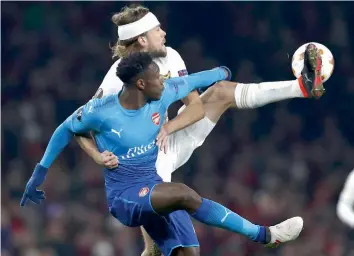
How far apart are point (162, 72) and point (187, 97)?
0.29 m

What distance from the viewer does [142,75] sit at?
300 inches

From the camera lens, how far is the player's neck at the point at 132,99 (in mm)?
7660

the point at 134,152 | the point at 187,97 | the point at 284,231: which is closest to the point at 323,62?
the point at 187,97

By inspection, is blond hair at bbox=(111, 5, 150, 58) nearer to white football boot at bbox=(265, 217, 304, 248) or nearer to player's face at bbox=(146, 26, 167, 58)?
player's face at bbox=(146, 26, 167, 58)

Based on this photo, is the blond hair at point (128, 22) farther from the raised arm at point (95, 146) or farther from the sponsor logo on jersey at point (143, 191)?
the sponsor logo on jersey at point (143, 191)

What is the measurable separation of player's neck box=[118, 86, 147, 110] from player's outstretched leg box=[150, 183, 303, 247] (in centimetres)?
56

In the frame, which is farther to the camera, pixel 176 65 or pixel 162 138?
pixel 176 65

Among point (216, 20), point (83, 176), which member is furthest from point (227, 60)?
point (83, 176)

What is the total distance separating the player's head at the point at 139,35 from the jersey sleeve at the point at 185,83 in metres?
0.34

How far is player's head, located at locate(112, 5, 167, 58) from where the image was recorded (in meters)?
8.30

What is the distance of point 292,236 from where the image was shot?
789 cm

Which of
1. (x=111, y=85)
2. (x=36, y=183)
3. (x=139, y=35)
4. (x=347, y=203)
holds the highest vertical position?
(x=139, y=35)

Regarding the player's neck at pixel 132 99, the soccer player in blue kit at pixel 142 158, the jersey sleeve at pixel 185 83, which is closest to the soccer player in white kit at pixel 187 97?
the jersey sleeve at pixel 185 83

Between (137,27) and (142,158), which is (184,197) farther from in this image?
(137,27)
